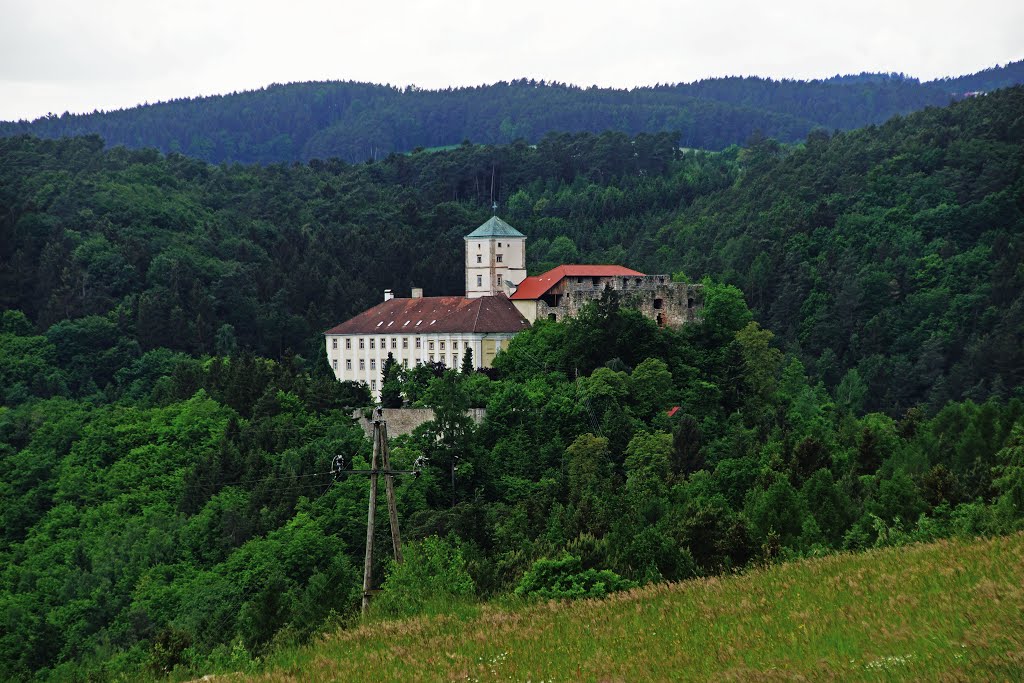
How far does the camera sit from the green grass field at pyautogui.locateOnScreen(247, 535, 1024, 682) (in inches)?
898

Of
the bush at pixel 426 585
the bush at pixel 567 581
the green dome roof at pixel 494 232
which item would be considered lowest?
the bush at pixel 426 585

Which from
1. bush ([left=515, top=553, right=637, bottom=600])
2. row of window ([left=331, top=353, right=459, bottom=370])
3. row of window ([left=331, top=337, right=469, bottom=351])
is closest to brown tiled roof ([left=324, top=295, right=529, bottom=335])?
row of window ([left=331, top=337, right=469, bottom=351])

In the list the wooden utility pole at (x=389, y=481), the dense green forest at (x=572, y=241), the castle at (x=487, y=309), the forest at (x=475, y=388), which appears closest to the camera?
the wooden utility pole at (x=389, y=481)

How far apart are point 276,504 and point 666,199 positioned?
116653 mm

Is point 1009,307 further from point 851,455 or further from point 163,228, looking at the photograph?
point 163,228

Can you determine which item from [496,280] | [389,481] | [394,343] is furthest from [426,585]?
[496,280]

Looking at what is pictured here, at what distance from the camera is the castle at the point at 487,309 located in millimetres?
80000

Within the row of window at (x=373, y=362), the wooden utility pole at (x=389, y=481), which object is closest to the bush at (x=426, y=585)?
the wooden utility pole at (x=389, y=481)

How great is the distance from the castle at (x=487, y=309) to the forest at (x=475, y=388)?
186 cm

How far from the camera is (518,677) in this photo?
24734 mm

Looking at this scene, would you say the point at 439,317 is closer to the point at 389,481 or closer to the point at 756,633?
the point at 389,481

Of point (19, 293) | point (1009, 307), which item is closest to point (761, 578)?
point (1009, 307)

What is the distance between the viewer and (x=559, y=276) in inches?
3275

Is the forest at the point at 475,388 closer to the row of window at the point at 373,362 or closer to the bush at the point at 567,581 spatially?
the bush at the point at 567,581
